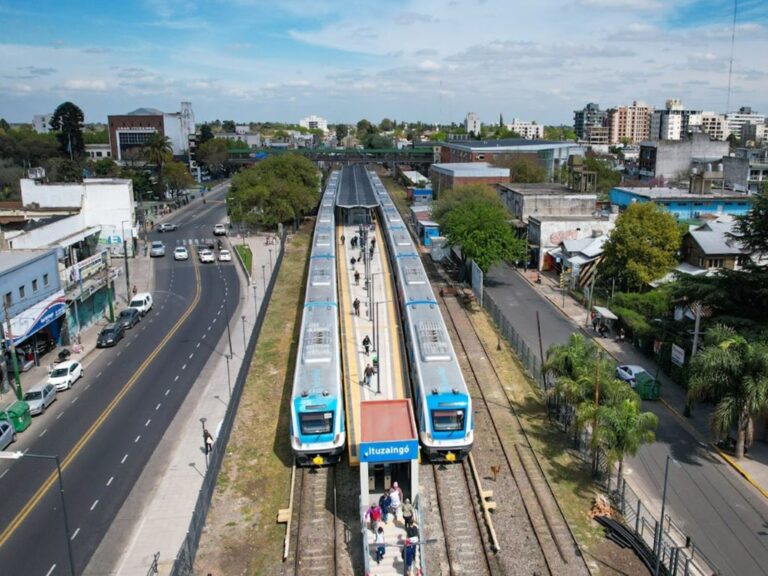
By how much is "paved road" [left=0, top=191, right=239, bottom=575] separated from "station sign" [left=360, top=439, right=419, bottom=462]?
983 cm

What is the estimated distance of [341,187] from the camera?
109 metres

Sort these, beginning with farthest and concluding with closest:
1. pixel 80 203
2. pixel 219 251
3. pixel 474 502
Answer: pixel 219 251 → pixel 80 203 → pixel 474 502

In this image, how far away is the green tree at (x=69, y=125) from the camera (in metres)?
127

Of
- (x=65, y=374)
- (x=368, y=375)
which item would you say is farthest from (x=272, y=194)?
(x=368, y=375)

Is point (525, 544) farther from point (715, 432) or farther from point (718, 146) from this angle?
point (718, 146)

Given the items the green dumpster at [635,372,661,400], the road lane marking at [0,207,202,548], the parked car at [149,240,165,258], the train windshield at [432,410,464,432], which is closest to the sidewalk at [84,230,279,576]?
the road lane marking at [0,207,202,548]

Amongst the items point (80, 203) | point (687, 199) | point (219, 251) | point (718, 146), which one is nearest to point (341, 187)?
point (219, 251)

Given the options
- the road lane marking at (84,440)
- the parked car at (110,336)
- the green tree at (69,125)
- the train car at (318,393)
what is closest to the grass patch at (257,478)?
the train car at (318,393)

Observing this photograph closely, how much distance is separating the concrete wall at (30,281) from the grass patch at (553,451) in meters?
28.5

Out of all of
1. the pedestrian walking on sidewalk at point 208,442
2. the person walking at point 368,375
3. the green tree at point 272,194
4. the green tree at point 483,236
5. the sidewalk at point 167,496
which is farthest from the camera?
the green tree at point 272,194

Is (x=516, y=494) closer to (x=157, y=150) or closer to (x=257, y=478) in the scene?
(x=257, y=478)

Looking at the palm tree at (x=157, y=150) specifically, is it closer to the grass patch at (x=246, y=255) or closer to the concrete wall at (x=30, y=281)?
the grass patch at (x=246, y=255)

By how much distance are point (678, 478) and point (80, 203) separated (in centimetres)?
6256

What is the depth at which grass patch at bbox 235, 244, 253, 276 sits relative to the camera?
6594 cm
